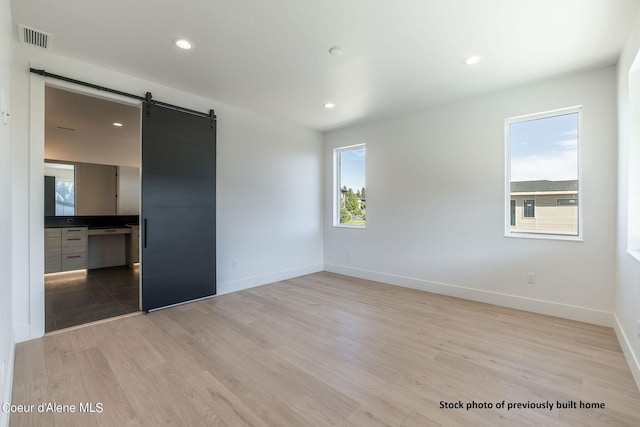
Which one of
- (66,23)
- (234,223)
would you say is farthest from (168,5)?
(234,223)

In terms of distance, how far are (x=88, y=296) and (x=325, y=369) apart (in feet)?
12.0

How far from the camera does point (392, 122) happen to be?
4590 millimetres

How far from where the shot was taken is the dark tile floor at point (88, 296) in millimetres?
3123

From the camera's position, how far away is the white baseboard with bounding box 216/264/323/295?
4.08m

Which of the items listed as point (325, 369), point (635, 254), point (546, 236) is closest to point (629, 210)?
point (635, 254)

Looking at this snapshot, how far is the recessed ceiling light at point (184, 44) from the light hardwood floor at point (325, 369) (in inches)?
106

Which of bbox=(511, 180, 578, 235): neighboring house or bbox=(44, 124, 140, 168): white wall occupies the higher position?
bbox=(44, 124, 140, 168): white wall

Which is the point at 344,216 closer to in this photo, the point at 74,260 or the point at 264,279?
the point at 264,279

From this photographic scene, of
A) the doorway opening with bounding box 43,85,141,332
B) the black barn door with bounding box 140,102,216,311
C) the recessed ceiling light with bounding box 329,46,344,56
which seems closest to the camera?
the recessed ceiling light with bounding box 329,46,344,56

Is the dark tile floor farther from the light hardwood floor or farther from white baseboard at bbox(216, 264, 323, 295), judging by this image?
white baseboard at bbox(216, 264, 323, 295)

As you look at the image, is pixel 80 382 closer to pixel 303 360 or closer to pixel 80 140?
pixel 303 360

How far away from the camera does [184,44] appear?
101 inches

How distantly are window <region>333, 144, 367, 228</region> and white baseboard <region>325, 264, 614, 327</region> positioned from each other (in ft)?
3.35

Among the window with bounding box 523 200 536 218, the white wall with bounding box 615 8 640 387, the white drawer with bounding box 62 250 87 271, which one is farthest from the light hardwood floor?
the white drawer with bounding box 62 250 87 271
